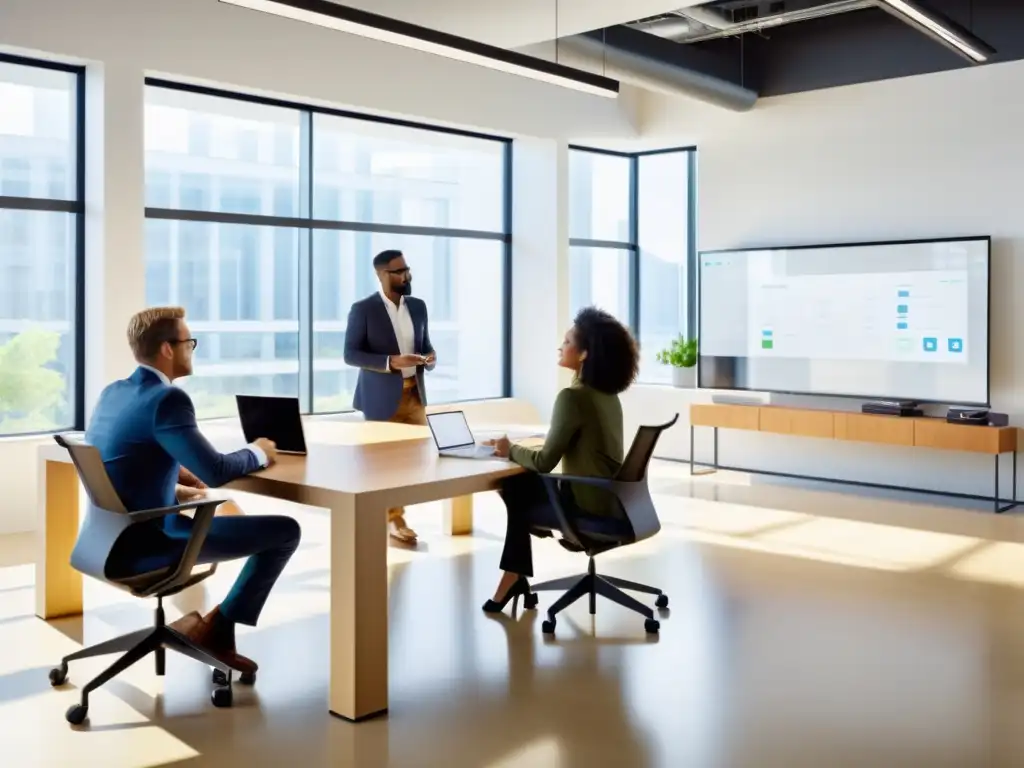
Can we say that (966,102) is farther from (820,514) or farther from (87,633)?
(87,633)

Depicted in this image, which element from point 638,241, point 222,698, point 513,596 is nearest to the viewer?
point 222,698

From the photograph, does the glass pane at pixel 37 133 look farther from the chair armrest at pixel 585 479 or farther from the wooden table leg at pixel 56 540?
the chair armrest at pixel 585 479

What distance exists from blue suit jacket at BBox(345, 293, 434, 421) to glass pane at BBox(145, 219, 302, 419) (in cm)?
194

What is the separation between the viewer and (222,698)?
142 inches

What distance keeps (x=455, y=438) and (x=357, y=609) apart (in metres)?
1.14

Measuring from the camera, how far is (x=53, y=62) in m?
6.70

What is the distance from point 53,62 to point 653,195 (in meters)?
5.66

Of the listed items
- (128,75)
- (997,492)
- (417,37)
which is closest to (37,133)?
(128,75)

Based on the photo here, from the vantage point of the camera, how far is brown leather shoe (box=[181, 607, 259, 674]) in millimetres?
3811

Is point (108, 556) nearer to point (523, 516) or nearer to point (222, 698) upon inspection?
point (222, 698)

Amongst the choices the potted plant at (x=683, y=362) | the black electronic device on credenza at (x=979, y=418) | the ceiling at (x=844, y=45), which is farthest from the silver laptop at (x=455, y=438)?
the potted plant at (x=683, y=362)

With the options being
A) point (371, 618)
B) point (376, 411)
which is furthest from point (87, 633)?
point (376, 411)

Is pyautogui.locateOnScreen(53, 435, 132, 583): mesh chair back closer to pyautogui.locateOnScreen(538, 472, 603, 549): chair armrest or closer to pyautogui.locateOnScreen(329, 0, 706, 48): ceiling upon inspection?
pyautogui.locateOnScreen(538, 472, 603, 549): chair armrest

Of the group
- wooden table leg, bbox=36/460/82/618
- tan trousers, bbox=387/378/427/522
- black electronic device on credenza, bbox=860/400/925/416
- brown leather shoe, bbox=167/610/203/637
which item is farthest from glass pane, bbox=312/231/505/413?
brown leather shoe, bbox=167/610/203/637
